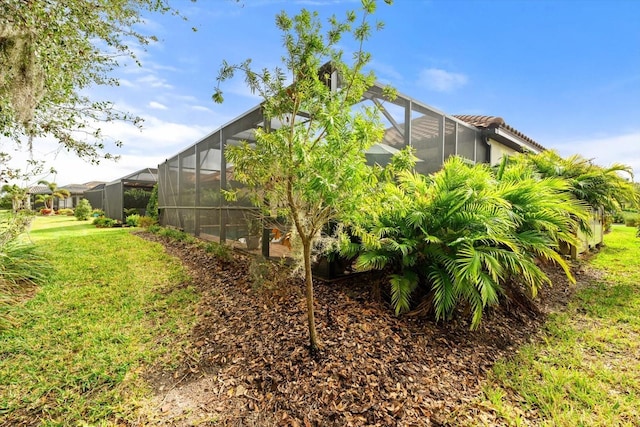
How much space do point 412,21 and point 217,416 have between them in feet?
19.1

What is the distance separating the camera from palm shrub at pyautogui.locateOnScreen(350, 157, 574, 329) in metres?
3.02

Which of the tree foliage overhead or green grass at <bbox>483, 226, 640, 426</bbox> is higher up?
the tree foliage overhead

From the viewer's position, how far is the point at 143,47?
427 cm

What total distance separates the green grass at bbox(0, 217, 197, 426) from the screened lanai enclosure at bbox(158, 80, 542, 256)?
156cm

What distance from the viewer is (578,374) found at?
255cm

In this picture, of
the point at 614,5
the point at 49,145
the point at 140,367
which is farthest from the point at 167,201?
the point at 614,5

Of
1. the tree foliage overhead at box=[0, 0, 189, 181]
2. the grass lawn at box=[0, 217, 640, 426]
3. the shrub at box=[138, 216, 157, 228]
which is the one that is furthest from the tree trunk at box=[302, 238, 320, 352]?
the shrub at box=[138, 216, 157, 228]

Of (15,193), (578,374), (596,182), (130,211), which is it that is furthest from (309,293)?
(130,211)

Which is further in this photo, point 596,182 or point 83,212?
point 83,212

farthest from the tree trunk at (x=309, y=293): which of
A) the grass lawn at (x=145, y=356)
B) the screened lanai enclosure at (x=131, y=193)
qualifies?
the screened lanai enclosure at (x=131, y=193)

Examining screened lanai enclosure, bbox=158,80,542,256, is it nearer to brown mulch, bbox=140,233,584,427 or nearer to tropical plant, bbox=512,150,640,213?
brown mulch, bbox=140,233,584,427

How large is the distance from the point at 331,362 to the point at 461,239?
1938mm

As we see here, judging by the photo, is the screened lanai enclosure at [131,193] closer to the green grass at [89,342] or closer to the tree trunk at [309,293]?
the green grass at [89,342]

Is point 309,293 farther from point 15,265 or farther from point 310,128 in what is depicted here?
point 15,265
